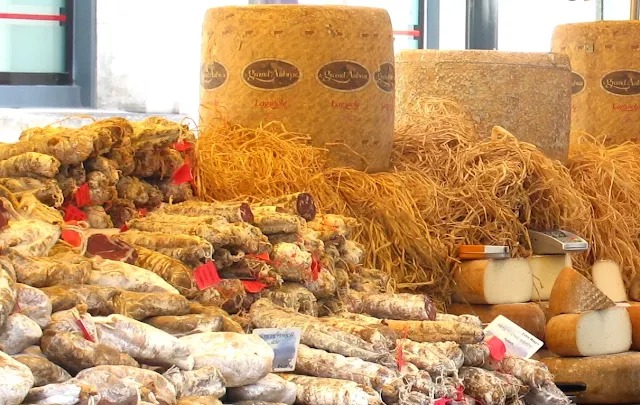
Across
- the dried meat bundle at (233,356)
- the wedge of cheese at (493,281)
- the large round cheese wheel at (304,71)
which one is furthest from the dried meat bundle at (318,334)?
the large round cheese wheel at (304,71)

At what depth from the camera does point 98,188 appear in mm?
3430

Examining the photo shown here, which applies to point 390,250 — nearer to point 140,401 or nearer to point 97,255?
point 97,255

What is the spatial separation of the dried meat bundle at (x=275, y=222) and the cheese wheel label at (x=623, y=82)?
9.23 feet

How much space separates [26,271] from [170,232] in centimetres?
60

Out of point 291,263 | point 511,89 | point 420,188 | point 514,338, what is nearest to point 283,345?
point 291,263

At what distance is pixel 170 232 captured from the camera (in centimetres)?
325

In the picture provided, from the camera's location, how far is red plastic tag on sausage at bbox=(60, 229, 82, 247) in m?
3.11

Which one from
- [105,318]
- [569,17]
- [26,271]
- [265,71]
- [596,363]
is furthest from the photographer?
[569,17]

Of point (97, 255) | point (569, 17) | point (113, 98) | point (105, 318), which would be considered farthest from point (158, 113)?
point (569, 17)

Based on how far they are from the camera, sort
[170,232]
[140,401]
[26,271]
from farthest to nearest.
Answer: [170,232], [26,271], [140,401]

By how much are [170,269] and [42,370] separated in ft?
2.44

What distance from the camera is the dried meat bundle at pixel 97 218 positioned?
3.40 m

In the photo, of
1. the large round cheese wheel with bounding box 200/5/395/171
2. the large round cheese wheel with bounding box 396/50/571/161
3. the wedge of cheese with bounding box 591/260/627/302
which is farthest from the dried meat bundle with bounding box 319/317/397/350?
the large round cheese wheel with bounding box 396/50/571/161

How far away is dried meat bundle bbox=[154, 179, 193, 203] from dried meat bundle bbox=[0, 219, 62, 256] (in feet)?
2.49
